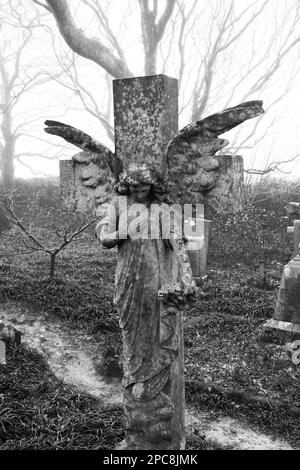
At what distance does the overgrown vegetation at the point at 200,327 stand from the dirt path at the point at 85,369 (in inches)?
7.8

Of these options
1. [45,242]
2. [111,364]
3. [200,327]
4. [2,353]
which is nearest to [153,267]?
[111,364]

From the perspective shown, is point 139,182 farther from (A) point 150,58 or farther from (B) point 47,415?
(A) point 150,58

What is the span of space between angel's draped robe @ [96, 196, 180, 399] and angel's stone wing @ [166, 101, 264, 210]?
0.32 m

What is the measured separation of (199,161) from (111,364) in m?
4.28

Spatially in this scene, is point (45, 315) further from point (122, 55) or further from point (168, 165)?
point (122, 55)

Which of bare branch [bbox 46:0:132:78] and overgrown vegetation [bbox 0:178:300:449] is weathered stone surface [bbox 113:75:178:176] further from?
bare branch [bbox 46:0:132:78]

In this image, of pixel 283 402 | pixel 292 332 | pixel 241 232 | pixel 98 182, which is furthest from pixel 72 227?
pixel 98 182

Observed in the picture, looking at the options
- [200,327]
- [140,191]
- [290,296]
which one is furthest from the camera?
[200,327]

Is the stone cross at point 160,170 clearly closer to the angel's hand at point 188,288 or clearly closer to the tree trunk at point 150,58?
the angel's hand at point 188,288

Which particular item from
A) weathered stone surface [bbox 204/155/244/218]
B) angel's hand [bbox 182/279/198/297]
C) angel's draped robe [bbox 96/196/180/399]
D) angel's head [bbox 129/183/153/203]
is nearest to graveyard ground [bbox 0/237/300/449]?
angel's draped robe [bbox 96/196/180/399]

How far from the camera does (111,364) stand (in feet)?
21.2

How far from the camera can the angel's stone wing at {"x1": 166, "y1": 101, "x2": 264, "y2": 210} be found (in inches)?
113

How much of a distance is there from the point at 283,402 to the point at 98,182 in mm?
3832

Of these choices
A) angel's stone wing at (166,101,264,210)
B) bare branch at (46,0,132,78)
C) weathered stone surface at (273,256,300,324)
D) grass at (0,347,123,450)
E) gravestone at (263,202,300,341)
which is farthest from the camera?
bare branch at (46,0,132,78)
